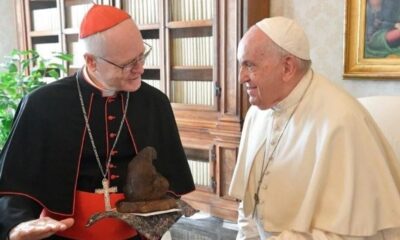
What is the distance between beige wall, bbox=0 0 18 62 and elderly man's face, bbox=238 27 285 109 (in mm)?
Result: 3961

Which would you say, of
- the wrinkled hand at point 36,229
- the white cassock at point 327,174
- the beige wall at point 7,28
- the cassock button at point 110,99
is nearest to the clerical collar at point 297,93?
the white cassock at point 327,174

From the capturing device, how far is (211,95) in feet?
11.0

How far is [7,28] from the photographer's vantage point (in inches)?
193

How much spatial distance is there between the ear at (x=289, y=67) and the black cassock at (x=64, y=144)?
1.57ft

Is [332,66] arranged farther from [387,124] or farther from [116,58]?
[116,58]

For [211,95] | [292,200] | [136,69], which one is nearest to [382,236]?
[292,200]

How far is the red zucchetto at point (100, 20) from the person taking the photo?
4.61 feet

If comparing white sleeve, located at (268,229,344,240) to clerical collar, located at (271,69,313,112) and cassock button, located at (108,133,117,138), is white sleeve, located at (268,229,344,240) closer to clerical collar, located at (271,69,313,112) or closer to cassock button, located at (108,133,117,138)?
clerical collar, located at (271,69,313,112)

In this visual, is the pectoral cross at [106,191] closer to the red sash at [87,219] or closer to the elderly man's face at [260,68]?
the red sash at [87,219]

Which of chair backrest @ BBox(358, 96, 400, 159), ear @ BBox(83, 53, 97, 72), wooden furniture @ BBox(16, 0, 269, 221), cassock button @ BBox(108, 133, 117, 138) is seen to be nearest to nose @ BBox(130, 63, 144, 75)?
ear @ BBox(83, 53, 97, 72)

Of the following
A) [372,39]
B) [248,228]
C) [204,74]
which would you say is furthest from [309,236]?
[204,74]

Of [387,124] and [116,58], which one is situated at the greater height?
[116,58]

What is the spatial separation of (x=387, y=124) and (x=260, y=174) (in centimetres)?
58

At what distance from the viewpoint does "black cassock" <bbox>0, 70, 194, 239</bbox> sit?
142 centimetres
